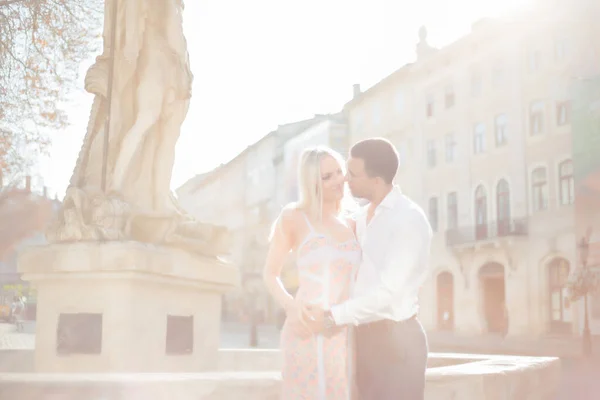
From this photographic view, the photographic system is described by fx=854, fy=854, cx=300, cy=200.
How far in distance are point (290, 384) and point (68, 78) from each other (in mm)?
9812

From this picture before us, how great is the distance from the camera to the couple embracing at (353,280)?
3127mm

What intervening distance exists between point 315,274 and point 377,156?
55 cm

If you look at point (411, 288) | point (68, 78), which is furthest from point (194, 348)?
point (68, 78)

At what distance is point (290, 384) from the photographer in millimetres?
3441

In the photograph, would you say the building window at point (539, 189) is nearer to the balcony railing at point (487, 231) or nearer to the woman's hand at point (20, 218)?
the balcony railing at point (487, 231)

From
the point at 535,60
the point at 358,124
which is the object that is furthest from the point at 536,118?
the point at 358,124

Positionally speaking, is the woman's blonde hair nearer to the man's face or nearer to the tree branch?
the man's face

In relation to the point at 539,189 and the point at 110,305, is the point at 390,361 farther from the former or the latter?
the point at 539,189

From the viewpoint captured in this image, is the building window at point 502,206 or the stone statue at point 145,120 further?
the building window at point 502,206

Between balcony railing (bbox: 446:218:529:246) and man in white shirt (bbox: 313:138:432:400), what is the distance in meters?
33.5

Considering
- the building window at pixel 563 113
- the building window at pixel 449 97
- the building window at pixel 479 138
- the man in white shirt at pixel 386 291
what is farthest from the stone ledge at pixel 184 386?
the building window at pixel 449 97

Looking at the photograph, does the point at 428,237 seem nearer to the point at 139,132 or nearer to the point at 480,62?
the point at 139,132

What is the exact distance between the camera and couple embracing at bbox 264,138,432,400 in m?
3.13

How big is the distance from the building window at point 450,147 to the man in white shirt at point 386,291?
127 feet
